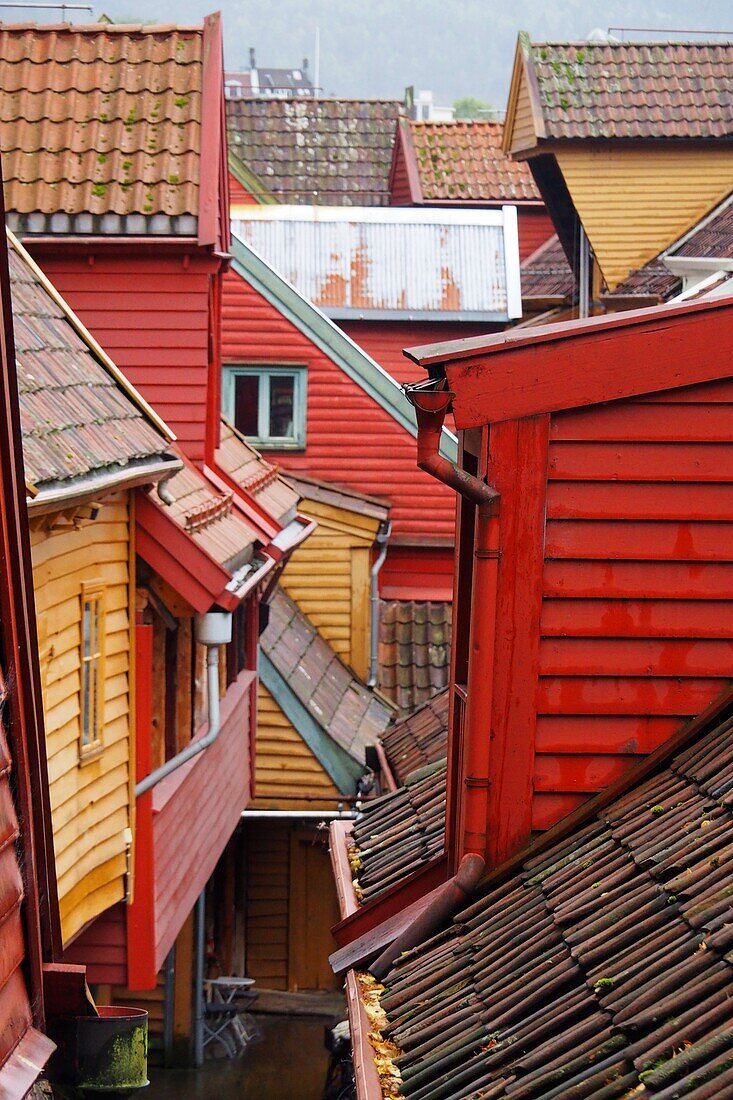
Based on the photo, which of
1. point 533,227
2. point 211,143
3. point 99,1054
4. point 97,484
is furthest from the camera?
point 533,227

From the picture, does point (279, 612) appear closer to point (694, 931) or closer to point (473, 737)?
point (473, 737)

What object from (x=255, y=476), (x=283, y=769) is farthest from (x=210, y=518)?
(x=283, y=769)

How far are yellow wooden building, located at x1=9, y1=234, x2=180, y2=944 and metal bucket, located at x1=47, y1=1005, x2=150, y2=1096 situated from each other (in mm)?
2777

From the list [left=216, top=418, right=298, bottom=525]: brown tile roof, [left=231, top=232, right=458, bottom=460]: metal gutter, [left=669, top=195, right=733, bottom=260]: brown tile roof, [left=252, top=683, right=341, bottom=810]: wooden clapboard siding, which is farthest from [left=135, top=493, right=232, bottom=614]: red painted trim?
[left=231, top=232, right=458, bottom=460]: metal gutter

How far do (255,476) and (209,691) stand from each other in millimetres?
3855

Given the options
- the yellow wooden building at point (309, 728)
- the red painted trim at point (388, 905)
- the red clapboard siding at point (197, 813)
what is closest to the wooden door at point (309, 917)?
the yellow wooden building at point (309, 728)

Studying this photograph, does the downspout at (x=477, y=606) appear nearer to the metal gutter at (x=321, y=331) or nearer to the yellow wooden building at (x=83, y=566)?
the yellow wooden building at (x=83, y=566)

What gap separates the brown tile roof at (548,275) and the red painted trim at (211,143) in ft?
34.8

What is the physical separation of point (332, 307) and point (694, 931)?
55.8 ft

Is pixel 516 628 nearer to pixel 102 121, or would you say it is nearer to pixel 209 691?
pixel 209 691

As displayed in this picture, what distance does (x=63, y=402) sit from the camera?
25.8 ft

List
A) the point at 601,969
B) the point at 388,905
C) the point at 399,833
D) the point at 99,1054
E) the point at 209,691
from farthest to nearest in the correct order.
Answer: the point at 209,691 → the point at 399,833 → the point at 388,905 → the point at 601,969 → the point at 99,1054

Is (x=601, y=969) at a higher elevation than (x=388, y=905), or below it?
higher

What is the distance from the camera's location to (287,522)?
13.6 metres
